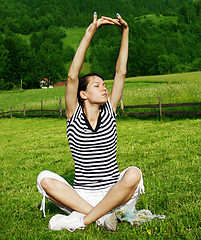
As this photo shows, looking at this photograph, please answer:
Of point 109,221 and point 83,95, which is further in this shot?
point 83,95

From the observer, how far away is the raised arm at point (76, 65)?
2818 millimetres

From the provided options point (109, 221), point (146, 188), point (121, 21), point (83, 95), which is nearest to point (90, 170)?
point (109, 221)

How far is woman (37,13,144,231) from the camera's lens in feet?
9.04

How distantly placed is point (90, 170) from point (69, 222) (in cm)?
60

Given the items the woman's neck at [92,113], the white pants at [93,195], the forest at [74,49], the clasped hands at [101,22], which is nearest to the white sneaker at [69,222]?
the white pants at [93,195]

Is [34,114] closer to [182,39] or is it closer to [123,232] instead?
[123,232]

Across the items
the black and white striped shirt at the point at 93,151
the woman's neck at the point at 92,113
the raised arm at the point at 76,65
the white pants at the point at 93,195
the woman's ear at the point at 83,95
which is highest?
the raised arm at the point at 76,65

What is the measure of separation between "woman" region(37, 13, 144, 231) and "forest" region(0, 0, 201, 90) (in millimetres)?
55038

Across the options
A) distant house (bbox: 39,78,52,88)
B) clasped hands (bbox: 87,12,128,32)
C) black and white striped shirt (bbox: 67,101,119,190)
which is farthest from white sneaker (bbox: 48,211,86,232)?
distant house (bbox: 39,78,52,88)

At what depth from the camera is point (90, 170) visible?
2971mm

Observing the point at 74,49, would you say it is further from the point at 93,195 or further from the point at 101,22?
the point at 93,195

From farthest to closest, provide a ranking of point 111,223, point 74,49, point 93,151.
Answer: point 74,49
point 93,151
point 111,223

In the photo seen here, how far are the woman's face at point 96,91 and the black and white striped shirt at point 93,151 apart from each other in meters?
0.21

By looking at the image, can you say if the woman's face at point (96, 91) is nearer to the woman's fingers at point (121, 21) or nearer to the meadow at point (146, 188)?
the woman's fingers at point (121, 21)
